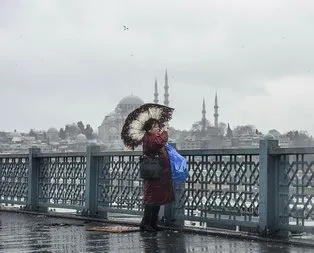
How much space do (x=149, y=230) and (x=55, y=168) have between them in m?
4.08

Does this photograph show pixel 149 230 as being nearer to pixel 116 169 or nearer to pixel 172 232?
pixel 172 232

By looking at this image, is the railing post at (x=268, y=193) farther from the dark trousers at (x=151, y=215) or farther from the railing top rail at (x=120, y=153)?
the railing top rail at (x=120, y=153)

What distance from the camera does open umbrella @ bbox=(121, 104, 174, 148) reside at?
416 inches

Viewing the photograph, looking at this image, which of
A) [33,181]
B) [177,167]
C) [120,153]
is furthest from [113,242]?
[33,181]

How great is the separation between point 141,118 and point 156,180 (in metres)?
1.03

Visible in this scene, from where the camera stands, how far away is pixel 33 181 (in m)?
14.4

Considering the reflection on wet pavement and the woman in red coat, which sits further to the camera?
the woman in red coat

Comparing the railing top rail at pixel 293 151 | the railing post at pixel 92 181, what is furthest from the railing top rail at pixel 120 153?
the railing top rail at pixel 293 151

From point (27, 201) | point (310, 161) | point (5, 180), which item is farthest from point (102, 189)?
point (310, 161)

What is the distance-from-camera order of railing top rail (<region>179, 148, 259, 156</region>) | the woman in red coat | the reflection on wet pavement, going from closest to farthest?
1. the reflection on wet pavement
2. railing top rail (<region>179, 148, 259, 156</region>)
3. the woman in red coat

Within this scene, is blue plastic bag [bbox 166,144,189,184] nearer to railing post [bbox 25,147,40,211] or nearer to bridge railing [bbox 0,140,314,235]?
bridge railing [bbox 0,140,314,235]

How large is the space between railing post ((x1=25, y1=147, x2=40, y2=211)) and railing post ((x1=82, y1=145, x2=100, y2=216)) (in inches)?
81.4

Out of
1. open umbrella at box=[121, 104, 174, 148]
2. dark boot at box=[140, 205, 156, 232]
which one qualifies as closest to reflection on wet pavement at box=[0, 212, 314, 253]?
dark boot at box=[140, 205, 156, 232]

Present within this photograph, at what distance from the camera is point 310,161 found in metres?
8.84
